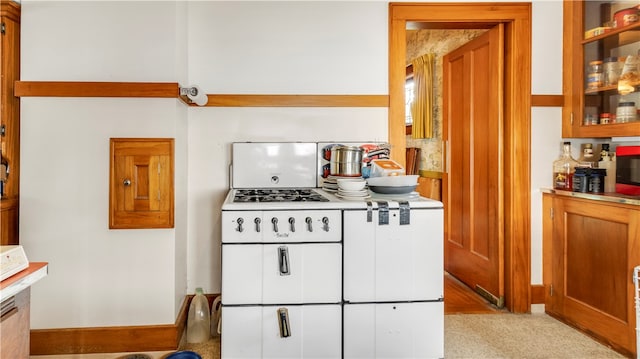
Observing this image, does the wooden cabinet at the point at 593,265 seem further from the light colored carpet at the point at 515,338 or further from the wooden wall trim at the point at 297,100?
the wooden wall trim at the point at 297,100

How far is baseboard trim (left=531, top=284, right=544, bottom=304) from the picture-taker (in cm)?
274

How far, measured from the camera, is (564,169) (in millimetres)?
2713

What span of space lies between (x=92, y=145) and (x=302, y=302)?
4.63 ft

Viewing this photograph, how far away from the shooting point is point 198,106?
103 inches

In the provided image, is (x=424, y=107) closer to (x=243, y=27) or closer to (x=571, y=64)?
(x=571, y=64)

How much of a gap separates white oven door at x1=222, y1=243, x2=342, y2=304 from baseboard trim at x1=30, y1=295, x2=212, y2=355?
2.09 ft

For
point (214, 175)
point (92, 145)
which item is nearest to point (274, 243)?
point (214, 175)

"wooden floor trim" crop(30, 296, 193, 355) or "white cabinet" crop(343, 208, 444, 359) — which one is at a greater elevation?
"white cabinet" crop(343, 208, 444, 359)

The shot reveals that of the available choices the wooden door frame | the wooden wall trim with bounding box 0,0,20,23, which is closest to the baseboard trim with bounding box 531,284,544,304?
the wooden door frame

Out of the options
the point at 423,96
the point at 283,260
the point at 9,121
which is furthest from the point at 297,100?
the point at 423,96

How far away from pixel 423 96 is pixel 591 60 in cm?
178

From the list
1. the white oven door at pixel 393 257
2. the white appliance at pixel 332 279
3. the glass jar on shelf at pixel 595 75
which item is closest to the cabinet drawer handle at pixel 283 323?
the white appliance at pixel 332 279

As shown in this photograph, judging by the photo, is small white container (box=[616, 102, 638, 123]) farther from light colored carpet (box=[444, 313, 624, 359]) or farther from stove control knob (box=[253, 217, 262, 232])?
stove control knob (box=[253, 217, 262, 232])

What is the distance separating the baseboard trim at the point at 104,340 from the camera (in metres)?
2.16
